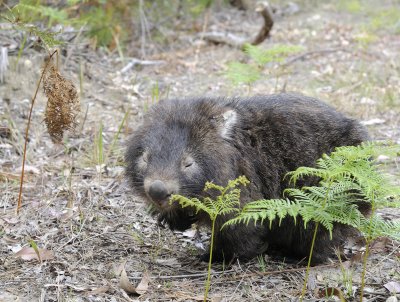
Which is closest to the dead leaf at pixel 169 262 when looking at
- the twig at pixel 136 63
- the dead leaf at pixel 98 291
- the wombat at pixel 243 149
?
the wombat at pixel 243 149

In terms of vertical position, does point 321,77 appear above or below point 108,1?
below

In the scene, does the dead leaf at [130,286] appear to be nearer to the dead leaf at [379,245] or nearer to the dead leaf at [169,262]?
the dead leaf at [169,262]

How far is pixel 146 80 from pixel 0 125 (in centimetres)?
343

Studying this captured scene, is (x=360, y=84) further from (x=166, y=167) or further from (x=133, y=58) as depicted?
(x=166, y=167)

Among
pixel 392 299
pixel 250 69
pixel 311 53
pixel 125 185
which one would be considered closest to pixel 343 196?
pixel 392 299

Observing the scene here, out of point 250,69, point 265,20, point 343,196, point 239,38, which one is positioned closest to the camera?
point 343,196

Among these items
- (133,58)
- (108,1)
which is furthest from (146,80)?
(108,1)

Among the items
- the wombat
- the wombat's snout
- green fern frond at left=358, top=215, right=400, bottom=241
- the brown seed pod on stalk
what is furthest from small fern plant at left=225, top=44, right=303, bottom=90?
green fern frond at left=358, top=215, right=400, bottom=241

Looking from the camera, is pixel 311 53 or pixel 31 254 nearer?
pixel 31 254

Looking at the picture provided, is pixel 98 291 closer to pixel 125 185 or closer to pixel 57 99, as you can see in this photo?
pixel 57 99

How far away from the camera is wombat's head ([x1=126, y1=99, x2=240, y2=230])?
4.80 meters

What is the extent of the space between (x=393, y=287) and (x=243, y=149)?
1.75 metres

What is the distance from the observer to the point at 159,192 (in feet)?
15.1

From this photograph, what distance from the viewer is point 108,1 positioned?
37.0ft
